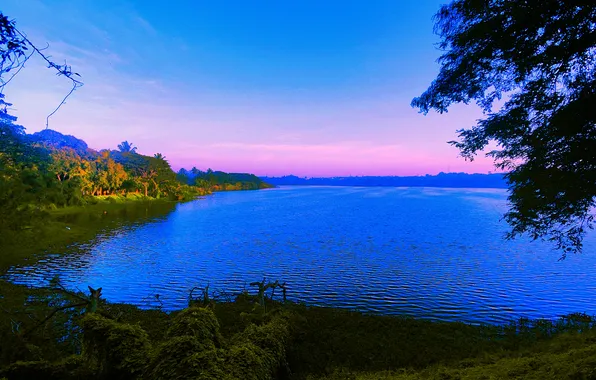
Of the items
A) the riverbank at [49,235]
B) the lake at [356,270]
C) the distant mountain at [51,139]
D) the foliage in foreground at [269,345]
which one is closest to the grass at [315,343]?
the foliage in foreground at [269,345]

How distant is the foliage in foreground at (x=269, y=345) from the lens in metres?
5.60

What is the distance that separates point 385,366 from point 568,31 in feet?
34.0

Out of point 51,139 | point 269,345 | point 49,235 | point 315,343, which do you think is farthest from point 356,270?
point 49,235

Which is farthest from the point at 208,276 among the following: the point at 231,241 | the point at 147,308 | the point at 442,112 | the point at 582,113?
the point at 582,113

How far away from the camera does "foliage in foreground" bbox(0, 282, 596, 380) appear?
5598mm

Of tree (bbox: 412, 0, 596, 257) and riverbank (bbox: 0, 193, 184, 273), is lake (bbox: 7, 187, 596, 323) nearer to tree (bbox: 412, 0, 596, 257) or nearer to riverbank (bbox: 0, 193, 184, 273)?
riverbank (bbox: 0, 193, 184, 273)

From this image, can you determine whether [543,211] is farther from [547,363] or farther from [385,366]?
[385,366]

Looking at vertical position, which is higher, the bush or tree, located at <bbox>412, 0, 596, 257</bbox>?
tree, located at <bbox>412, 0, 596, 257</bbox>

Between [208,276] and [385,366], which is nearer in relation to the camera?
[385,366]

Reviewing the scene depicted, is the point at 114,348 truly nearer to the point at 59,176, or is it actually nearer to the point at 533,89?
the point at 533,89

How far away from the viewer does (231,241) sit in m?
41.1

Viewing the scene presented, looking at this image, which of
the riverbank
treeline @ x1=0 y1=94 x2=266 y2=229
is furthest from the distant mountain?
the riverbank

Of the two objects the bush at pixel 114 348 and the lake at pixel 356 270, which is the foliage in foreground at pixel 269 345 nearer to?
the bush at pixel 114 348

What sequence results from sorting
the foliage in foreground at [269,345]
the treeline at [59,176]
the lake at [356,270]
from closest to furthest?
the foliage in foreground at [269,345] → the treeline at [59,176] → the lake at [356,270]
